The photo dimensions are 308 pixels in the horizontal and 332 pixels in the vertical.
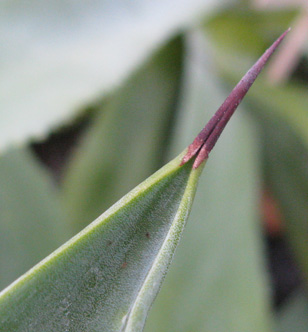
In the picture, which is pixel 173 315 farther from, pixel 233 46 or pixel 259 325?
pixel 233 46

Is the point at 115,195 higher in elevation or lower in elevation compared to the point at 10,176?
lower

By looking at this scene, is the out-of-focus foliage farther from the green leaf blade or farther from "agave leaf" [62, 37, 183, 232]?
the green leaf blade

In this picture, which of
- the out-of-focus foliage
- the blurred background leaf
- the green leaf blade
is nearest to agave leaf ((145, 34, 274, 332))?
the out-of-focus foliage

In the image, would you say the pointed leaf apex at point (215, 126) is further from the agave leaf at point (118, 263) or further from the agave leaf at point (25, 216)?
the agave leaf at point (25, 216)

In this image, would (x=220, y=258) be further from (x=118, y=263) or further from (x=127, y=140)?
(x=118, y=263)

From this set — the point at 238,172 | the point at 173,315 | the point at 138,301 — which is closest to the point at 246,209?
the point at 238,172

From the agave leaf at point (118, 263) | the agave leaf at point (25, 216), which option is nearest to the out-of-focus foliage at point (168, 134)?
the agave leaf at point (25, 216)
